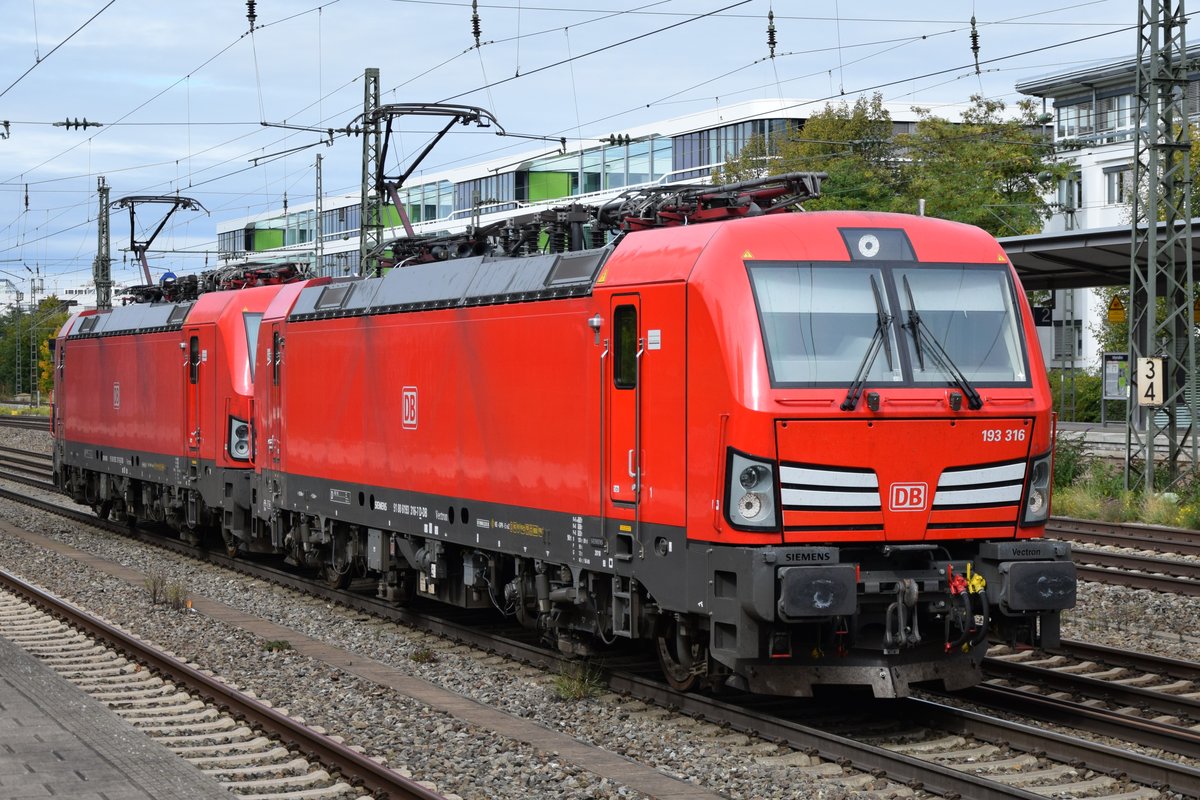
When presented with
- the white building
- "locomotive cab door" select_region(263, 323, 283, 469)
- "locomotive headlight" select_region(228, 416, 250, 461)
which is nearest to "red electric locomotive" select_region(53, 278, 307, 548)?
"locomotive headlight" select_region(228, 416, 250, 461)

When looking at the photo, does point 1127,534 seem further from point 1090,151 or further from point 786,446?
point 1090,151

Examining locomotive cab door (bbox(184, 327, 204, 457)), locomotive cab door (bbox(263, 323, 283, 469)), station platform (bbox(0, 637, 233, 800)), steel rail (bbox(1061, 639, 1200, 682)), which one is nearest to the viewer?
station platform (bbox(0, 637, 233, 800))

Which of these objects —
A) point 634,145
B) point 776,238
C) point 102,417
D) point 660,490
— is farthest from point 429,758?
point 634,145

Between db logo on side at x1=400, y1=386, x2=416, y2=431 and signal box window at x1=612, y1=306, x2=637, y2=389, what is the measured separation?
399 centimetres

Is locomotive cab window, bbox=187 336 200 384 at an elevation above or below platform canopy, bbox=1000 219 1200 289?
below

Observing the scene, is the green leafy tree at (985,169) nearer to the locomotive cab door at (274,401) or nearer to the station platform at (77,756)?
the locomotive cab door at (274,401)

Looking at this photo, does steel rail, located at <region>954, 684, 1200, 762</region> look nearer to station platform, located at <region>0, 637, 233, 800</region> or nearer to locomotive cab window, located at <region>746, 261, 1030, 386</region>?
locomotive cab window, located at <region>746, 261, 1030, 386</region>

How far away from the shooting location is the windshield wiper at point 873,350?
963 cm

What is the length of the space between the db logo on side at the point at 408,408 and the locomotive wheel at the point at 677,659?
4.21 metres

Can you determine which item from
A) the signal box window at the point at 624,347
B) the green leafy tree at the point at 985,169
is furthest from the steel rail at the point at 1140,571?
the green leafy tree at the point at 985,169

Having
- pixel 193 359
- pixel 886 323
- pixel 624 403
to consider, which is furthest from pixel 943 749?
pixel 193 359

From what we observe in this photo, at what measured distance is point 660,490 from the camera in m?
10.4

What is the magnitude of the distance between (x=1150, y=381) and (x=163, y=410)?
14713 millimetres

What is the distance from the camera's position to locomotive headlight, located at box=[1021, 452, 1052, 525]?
404 inches
